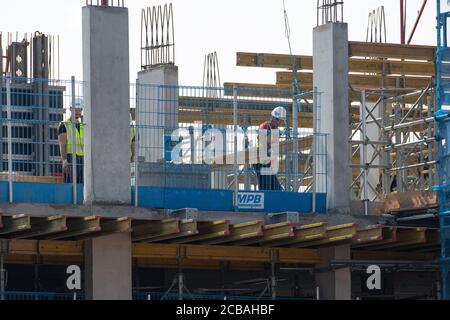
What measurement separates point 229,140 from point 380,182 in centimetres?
760

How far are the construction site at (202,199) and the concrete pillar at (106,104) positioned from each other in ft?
0.09

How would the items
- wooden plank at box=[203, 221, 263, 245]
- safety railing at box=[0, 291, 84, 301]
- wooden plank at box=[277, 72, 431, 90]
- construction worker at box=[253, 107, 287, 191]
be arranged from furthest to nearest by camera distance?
wooden plank at box=[277, 72, 431, 90], construction worker at box=[253, 107, 287, 191], wooden plank at box=[203, 221, 263, 245], safety railing at box=[0, 291, 84, 301]

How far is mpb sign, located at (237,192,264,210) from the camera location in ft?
111

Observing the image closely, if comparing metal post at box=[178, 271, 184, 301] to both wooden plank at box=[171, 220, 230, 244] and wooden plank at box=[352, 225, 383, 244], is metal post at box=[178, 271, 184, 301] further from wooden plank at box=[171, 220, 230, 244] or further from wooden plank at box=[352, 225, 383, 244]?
wooden plank at box=[352, 225, 383, 244]

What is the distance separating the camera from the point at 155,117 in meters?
35.4

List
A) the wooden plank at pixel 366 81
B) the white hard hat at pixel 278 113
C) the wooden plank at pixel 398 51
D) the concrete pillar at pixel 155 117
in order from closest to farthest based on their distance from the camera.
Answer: the concrete pillar at pixel 155 117 < the white hard hat at pixel 278 113 < the wooden plank at pixel 398 51 < the wooden plank at pixel 366 81

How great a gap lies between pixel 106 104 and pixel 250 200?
371 centimetres

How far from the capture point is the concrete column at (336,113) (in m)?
34.7

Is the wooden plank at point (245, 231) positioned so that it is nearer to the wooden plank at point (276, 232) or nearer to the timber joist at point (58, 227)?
the wooden plank at point (276, 232)

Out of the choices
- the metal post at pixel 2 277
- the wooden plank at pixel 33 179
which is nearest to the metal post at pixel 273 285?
the wooden plank at pixel 33 179

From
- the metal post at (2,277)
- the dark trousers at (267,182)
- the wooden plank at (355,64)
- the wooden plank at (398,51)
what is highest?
the wooden plank at (398,51)

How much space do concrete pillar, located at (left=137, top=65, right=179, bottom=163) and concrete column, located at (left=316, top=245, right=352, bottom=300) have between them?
4.01 m

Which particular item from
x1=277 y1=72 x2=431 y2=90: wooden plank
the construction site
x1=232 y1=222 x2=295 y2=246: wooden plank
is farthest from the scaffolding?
x1=277 y1=72 x2=431 y2=90: wooden plank
